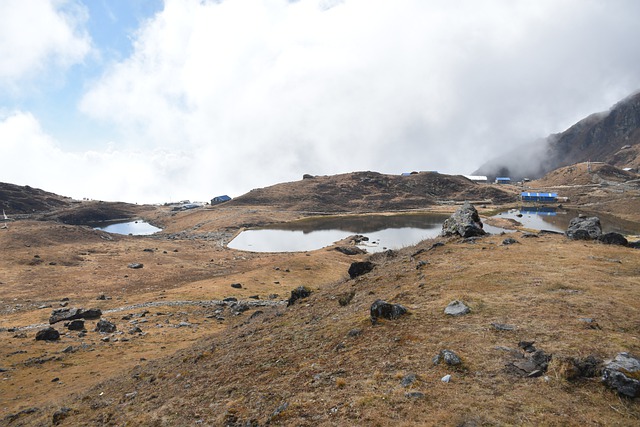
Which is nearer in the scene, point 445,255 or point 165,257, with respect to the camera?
point 445,255

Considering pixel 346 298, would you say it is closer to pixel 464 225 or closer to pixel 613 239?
pixel 464 225


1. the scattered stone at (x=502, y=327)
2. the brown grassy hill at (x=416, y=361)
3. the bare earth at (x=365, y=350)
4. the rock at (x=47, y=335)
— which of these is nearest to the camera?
the brown grassy hill at (x=416, y=361)

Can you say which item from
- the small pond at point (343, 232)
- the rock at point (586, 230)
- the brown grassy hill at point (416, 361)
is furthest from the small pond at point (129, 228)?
the rock at point (586, 230)

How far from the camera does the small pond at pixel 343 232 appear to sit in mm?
97125

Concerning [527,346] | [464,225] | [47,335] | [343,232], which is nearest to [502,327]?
[527,346]

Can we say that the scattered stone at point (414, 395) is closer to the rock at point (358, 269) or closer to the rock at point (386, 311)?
the rock at point (386, 311)

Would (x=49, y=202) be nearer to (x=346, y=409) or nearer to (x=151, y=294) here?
(x=151, y=294)

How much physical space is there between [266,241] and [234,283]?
56553 mm

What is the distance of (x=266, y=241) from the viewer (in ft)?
355

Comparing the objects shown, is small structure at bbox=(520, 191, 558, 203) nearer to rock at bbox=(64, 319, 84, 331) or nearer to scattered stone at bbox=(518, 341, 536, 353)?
scattered stone at bbox=(518, 341, 536, 353)

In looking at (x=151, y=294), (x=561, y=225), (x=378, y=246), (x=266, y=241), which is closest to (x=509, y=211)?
(x=561, y=225)

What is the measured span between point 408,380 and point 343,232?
108m

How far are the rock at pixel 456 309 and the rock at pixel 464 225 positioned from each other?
19.2m

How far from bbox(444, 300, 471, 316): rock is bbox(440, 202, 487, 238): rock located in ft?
62.8
